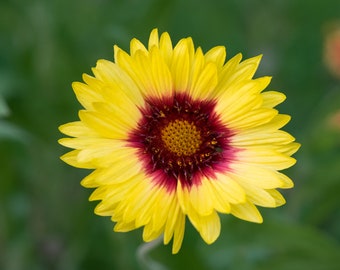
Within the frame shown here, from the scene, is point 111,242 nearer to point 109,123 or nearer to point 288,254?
point 288,254

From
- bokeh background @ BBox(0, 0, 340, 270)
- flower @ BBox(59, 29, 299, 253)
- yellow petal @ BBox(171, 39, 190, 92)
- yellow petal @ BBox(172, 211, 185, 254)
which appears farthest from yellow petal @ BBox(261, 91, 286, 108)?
bokeh background @ BBox(0, 0, 340, 270)

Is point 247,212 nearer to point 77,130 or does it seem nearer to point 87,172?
point 77,130

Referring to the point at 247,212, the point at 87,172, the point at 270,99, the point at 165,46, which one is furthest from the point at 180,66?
the point at 87,172

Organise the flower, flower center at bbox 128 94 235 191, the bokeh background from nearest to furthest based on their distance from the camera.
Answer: the flower
flower center at bbox 128 94 235 191
the bokeh background

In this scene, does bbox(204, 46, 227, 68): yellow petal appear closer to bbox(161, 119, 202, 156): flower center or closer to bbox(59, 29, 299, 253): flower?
bbox(59, 29, 299, 253): flower

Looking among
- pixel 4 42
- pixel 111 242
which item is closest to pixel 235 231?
pixel 111 242

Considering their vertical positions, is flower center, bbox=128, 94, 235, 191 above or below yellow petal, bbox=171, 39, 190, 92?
below
